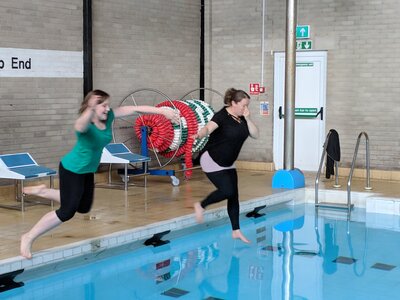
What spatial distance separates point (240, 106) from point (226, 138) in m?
0.32

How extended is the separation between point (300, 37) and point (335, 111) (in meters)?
1.40

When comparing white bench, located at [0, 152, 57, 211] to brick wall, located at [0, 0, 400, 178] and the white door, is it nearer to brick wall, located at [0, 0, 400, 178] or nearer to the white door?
brick wall, located at [0, 0, 400, 178]

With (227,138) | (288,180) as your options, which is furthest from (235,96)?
(288,180)

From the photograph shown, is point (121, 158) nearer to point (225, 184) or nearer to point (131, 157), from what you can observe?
point (131, 157)

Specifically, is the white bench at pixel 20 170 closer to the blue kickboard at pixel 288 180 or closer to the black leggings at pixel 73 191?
the black leggings at pixel 73 191

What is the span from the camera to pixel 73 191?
216 inches

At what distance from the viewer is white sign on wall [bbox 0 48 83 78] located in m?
9.09

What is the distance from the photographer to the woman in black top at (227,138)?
6328 mm

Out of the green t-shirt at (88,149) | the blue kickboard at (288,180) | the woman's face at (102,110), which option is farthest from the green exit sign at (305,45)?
the woman's face at (102,110)

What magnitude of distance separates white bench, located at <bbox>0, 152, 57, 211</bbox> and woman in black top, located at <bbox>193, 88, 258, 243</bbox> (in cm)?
247

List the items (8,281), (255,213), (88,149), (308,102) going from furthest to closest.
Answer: (308,102)
(255,213)
(8,281)
(88,149)

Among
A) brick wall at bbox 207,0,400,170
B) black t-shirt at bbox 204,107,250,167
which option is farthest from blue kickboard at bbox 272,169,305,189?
black t-shirt at bbox 204,107,250,167

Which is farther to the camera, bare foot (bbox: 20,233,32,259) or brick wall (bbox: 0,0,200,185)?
brick wall (bbox: 0,0,200,185)

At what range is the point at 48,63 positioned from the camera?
31.8 ft
